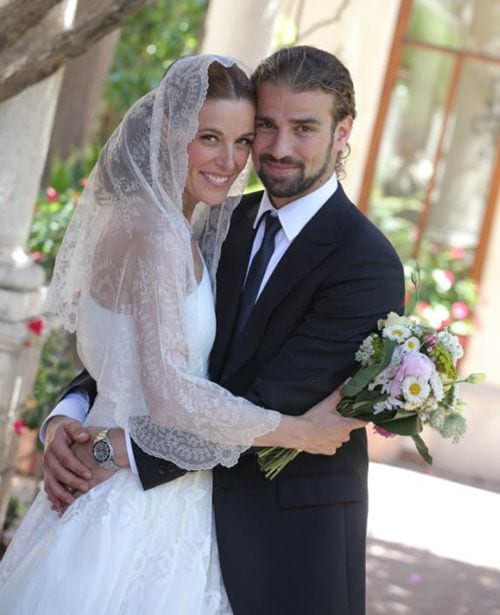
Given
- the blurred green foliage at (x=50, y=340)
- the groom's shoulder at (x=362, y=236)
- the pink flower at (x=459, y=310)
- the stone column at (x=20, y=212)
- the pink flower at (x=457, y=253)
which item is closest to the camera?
the groom's shoulder at (x=362, y=236)

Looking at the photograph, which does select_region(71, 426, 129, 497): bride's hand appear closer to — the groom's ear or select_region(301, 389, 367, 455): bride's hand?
select_region(301, 389, 367, 455): bride's hand

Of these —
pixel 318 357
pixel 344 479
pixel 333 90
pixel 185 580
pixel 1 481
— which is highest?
pixel 333 90

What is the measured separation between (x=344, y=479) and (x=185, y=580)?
500mm

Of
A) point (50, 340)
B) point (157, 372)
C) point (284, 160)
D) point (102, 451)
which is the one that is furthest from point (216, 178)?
point (50, 340)

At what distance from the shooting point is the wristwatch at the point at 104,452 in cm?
340

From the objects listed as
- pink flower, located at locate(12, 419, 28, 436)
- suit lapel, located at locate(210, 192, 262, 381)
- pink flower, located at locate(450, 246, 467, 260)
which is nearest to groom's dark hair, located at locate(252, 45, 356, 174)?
suit lapel, located at locate(210, 192, 262, 381)

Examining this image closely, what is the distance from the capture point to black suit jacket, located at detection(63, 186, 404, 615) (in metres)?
3.35

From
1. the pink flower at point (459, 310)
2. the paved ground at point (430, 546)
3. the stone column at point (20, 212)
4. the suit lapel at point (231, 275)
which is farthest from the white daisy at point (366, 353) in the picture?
the pink flower at point (459, 310)

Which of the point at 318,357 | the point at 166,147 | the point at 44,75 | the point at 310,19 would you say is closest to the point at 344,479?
the point at 318,357

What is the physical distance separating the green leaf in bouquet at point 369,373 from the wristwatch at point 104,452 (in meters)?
0.64

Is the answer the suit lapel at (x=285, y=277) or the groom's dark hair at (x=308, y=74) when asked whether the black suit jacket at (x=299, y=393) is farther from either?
Answer: the groom's dark hair at (x=308, y=74)

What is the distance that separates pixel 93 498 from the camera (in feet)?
11.2

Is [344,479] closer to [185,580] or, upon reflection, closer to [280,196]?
[185,580]

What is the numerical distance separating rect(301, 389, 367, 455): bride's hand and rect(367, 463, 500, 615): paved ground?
10.3ft
